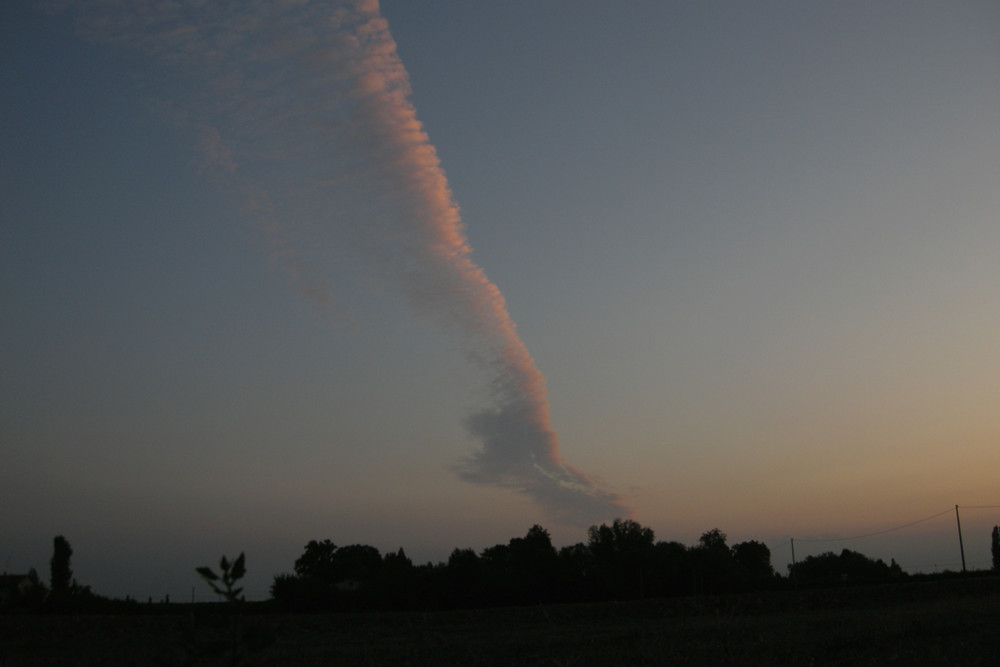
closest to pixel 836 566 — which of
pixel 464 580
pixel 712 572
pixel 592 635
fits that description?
pixel 712 572

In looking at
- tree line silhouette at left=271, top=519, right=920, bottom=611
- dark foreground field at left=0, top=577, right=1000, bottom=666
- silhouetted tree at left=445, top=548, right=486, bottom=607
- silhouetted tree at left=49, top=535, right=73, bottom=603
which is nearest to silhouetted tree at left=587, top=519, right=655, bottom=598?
tree line silhouette at left=271, top=519, right=920, bottom=611

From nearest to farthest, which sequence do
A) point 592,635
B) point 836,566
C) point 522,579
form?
point 592,635 < point 522,579 < point 836,566

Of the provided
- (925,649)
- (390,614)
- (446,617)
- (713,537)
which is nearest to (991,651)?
(925,649)

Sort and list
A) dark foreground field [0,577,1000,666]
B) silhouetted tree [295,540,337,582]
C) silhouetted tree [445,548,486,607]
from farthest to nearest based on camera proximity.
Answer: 1. silhouetted tree [295,540,337,582]
2. silhouetted tree [445,548,486,607]
3. dark foreground field [0,577,1000,666]

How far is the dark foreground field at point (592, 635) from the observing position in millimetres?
17594

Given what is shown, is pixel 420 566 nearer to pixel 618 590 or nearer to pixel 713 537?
pixel 618 590

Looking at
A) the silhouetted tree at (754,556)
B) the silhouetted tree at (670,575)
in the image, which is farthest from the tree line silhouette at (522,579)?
the silhouetted tree at (754,556)

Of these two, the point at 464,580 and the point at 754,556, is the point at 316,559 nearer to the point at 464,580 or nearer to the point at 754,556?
the point at 464,580

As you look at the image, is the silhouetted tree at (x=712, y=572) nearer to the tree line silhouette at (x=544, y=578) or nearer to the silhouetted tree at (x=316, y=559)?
the tree line silhouette at (x=544, y=578)

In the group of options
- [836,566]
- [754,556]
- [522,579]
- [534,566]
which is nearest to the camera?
[522,579]

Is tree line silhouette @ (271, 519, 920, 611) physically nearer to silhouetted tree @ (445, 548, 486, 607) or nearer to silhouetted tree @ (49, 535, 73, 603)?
silhouetted tree @ (445, 548, 486, 607)

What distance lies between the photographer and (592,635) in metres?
30.1

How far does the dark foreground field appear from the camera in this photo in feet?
57.7

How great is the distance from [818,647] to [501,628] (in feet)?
69.7
